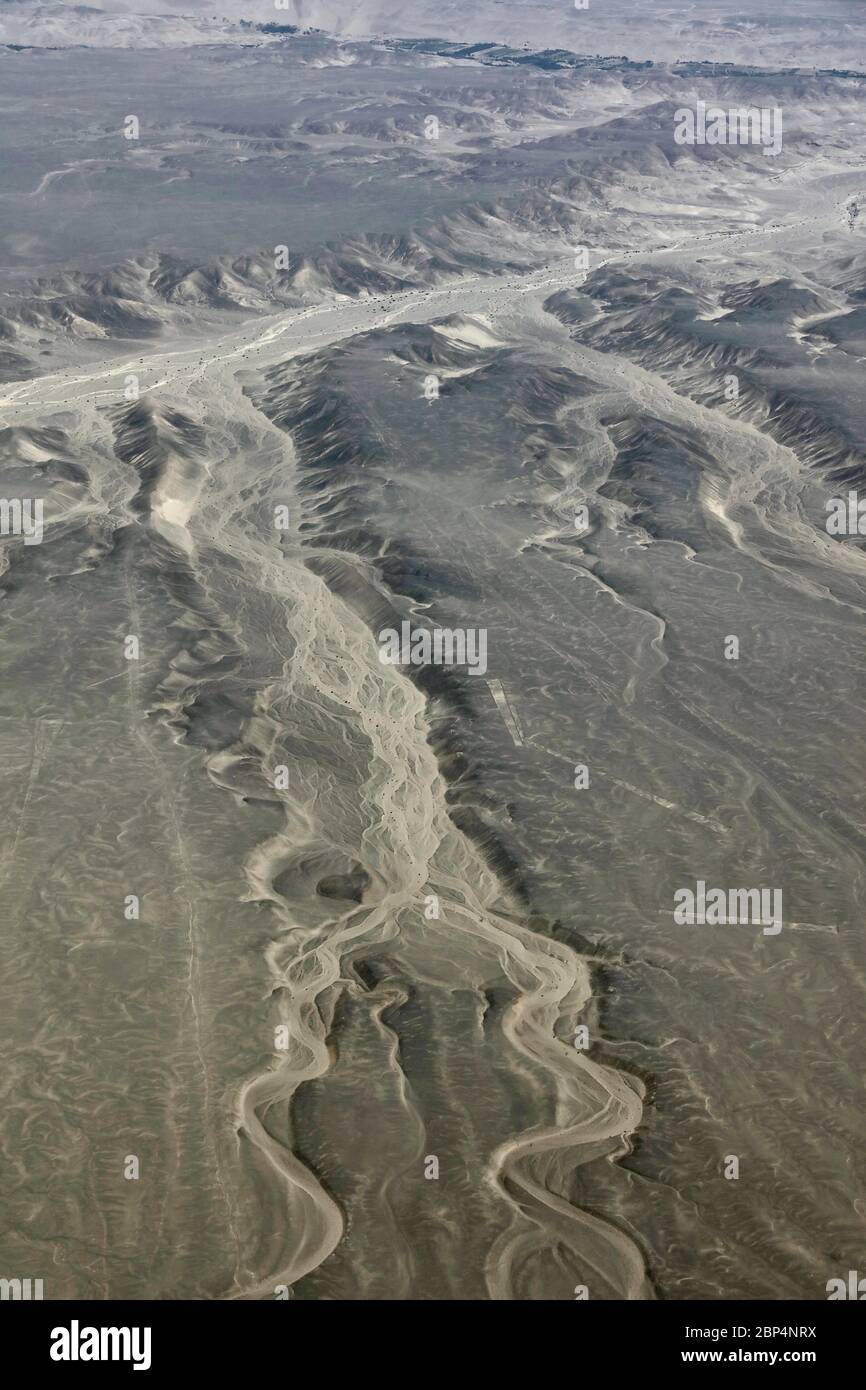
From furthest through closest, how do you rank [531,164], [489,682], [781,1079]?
[531,164], [489,682], [781,1079]

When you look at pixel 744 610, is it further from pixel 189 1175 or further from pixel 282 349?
pixel 282 349

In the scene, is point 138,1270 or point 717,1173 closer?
point 138,1270

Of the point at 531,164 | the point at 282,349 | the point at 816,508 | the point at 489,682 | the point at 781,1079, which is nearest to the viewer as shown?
the point at 781,1079

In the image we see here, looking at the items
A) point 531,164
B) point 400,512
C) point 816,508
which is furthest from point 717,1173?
point 531,164

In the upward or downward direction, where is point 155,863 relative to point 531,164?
downward

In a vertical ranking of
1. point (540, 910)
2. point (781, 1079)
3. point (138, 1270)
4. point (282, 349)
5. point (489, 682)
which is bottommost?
point (138, 1270)

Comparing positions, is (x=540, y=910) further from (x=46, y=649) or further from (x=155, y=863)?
(x=46, y=649)
